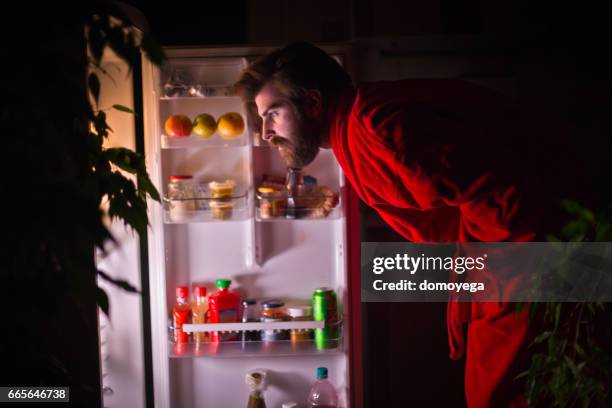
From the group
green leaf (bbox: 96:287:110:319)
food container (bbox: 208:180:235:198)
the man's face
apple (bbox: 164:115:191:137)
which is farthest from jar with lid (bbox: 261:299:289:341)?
green leaf (bbox: 96:287:110:319)

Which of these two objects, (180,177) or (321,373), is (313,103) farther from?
(321,373)

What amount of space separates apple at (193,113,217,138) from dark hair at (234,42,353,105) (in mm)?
175

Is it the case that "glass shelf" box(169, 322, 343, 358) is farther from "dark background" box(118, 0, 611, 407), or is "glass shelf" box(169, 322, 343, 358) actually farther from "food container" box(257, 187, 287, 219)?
"food container" box(257, 187, 287, 219)

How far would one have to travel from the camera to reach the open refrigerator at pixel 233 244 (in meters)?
1.86

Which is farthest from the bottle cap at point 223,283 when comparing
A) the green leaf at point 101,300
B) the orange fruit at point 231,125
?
the green leaf at point 101,300

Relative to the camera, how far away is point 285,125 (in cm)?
182

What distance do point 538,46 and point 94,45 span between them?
146 cm

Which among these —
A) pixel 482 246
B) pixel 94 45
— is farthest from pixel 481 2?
pixel 94 45

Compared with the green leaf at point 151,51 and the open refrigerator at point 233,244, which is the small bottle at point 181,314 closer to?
the open refrigerator at point 233,244

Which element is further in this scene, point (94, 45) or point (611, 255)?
point (611, 255)

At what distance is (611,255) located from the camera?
1279 mm

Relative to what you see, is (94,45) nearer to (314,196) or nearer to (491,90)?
(314,196)

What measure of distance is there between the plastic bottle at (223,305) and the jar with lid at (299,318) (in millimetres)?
176

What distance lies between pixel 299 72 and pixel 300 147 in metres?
0.23
